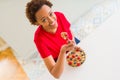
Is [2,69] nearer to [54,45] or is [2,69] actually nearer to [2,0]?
[2,0]

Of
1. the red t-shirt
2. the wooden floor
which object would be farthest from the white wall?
the red t-shirt

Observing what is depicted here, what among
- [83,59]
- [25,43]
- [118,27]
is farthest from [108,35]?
[25,43]

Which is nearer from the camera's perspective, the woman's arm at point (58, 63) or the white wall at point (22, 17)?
Result: the woman's arm at point (58, 63)

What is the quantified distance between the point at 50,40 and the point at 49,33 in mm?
35

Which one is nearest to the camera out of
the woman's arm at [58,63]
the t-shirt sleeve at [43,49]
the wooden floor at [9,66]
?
the woman's arm at [58,63]

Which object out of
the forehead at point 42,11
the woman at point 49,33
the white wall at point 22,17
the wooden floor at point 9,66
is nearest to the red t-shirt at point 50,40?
the woman at point 49,33

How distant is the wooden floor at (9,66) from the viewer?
5.76 feet

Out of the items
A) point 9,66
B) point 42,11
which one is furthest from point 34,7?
point 9,66

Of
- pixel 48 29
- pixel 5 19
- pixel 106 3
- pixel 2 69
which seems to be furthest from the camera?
pixel 2 69

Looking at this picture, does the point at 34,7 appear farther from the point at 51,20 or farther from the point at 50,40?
the point at 50,40

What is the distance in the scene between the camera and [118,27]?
3.78ft

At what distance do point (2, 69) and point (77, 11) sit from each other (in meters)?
0.67

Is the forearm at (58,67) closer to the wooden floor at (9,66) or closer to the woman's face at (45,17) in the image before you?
the woman's face at (45,17)

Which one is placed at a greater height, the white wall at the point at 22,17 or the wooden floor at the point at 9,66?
the white wall at the point at 22,17
